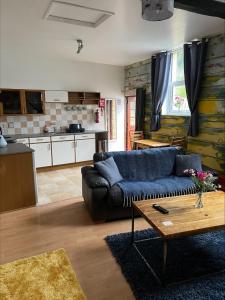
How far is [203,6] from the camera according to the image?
2.15m

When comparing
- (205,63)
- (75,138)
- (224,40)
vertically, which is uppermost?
(224,40)

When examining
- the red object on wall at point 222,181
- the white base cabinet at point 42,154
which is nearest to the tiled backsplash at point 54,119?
the white base cabinet at point 42,154

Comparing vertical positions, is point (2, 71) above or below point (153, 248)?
above

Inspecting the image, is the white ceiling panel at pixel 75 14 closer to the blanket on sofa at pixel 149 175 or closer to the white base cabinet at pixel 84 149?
the blanket on sofa at pixel 149 175

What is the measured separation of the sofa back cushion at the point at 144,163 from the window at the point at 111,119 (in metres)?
3.03

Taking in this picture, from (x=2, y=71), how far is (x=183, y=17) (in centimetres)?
377

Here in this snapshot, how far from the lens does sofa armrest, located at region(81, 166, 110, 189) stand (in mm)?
2809

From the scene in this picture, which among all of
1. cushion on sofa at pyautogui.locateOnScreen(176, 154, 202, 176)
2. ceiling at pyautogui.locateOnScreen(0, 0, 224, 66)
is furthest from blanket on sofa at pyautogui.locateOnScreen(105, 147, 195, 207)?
ceiling at pyautogui.locateOnScreen(0, 0, 224, 66)

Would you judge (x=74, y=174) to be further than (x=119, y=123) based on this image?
No

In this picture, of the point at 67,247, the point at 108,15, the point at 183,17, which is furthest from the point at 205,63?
the point at 67,247

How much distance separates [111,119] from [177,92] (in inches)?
86.2

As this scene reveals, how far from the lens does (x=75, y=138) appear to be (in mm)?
5395

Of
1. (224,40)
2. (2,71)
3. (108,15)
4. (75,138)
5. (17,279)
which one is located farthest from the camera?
A: (75,138)

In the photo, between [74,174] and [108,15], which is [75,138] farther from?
[108,15]
